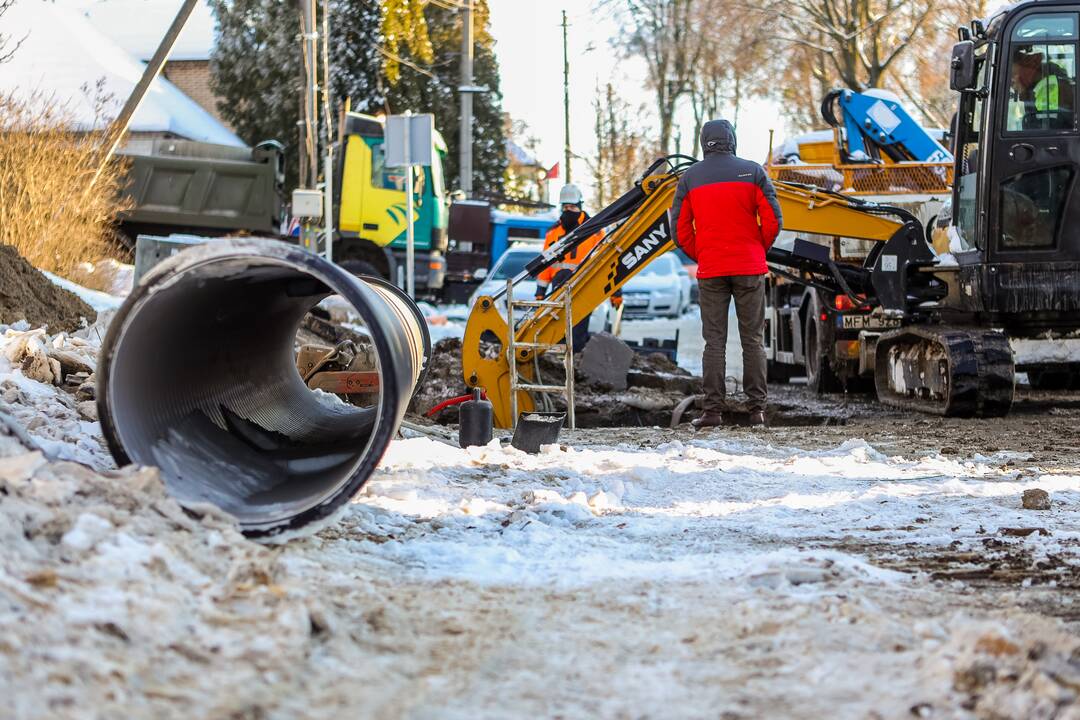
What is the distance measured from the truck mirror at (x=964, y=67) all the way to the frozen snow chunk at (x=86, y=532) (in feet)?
26.7

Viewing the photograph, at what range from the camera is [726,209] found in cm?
1009

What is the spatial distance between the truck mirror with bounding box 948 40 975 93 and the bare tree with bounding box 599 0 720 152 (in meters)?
28.5

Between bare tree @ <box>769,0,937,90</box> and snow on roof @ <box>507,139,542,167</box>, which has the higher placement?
bare tree @ <box>769,0,937,90</box>

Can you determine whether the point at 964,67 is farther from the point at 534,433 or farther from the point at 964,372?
Answer: the point at 534,433

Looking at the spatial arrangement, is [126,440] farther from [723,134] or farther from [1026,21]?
[1026,21]

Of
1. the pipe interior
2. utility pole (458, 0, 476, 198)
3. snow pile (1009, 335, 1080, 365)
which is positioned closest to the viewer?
the pipe interior

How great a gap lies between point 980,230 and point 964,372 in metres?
1.15

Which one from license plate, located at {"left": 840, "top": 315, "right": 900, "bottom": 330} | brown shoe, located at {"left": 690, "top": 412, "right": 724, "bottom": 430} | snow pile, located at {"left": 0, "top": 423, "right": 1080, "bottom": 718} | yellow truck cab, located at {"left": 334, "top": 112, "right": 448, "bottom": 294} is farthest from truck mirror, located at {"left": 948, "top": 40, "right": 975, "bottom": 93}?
yellow truck cab, located at {"left": 334, "top": 112, "right": 448, "bottom": 294}

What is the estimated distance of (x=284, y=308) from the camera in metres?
8.49

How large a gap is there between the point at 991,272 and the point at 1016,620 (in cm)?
734

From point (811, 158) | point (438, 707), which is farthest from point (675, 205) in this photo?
point (438, 707)

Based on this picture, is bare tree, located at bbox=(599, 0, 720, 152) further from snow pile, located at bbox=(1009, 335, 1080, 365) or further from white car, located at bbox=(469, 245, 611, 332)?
snow pile, located at bbox=(1009, 335, 1080, 365)

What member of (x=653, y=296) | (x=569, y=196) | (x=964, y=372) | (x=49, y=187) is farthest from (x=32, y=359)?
(x=653, y=296)

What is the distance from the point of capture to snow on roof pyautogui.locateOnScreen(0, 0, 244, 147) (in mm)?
36500
